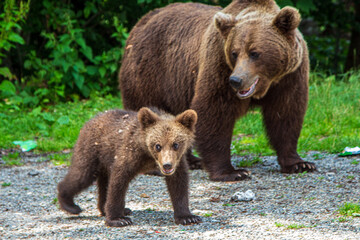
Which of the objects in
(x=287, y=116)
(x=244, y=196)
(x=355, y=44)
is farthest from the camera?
(x=355, y=44)

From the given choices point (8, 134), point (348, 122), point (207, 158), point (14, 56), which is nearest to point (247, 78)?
point (207, 158)

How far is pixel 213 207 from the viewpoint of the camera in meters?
5.49

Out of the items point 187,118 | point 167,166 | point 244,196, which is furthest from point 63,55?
point 167,166

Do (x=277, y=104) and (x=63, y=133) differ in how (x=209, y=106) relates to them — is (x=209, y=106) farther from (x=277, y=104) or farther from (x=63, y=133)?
(x=63, y=133)

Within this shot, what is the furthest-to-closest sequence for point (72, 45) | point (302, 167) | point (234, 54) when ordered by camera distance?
point (72, 45)
point (302, 167)
point (234, 54)

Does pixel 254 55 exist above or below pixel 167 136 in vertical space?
above

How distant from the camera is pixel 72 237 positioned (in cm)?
462

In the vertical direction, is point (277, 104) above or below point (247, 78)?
below

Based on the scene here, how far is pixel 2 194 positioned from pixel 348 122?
5128 millimetres

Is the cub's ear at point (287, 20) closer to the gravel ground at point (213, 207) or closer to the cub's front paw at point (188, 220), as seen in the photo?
the gravel ground at point (213, 207)

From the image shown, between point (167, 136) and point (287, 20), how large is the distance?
2.06 m

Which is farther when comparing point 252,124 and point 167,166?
point 252,124

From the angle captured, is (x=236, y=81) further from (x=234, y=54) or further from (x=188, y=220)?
(x=188, y=220)

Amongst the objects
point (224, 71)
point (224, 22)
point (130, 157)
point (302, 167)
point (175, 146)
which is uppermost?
point (224, 22)
